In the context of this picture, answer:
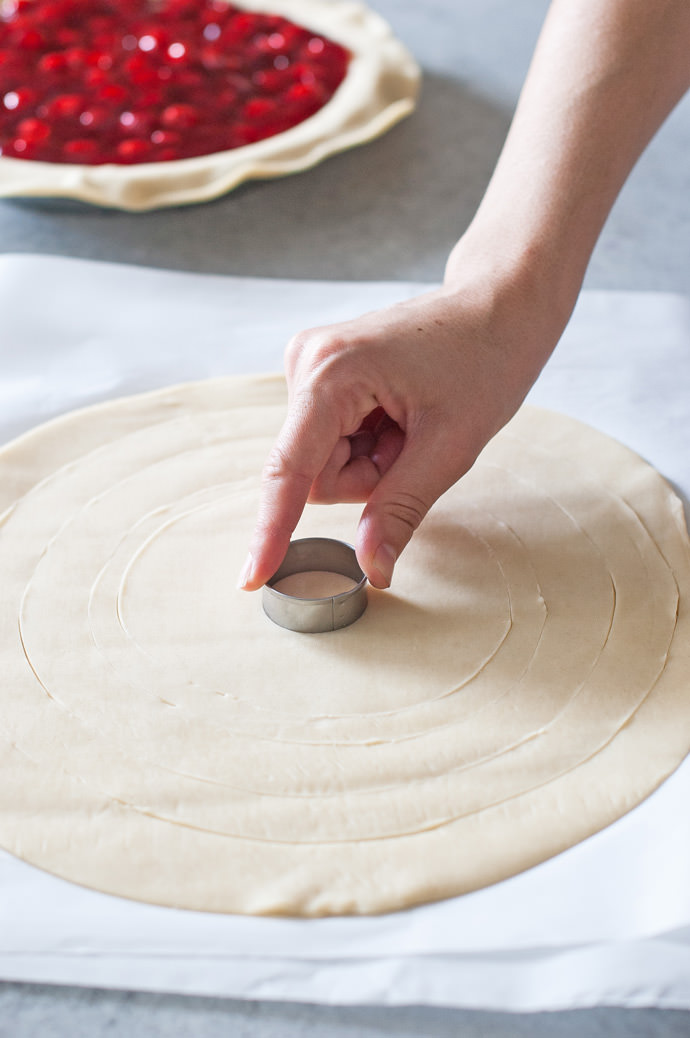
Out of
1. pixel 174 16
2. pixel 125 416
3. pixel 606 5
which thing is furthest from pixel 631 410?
pixel 174 16

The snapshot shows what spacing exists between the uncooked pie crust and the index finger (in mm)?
738

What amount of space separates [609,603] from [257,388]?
51cm

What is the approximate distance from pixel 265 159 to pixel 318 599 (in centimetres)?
91

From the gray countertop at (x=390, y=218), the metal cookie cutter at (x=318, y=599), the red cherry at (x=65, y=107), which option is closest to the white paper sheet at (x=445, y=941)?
the metal cookie cutter at (x=318, y=599)

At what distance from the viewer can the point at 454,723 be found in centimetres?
80

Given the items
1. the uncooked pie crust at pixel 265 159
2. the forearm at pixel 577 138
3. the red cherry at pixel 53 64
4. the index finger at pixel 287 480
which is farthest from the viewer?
the red cherry at pixel 53 64

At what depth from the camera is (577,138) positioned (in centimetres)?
103

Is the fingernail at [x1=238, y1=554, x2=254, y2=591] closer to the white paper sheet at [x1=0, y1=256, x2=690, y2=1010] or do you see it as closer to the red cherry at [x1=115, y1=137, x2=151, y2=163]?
the white paper sheet at [x1=0, y1=256, x2=690, y2=1010]

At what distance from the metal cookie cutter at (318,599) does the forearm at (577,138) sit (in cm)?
30

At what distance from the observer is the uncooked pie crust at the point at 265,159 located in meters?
1.44

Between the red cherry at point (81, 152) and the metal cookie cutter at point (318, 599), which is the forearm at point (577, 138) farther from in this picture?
the red cherry at point (81, 152)

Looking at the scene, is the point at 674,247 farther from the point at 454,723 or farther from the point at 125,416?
the point at 454,723

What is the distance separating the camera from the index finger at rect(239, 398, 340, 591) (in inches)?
32.5

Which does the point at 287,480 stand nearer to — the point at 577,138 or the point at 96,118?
the point at 577,138
